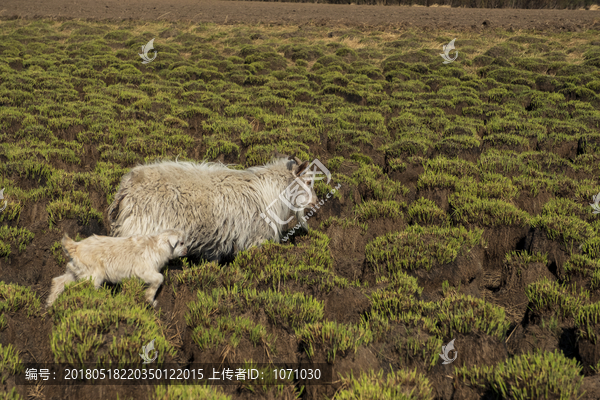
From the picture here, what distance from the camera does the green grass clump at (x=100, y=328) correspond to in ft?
10.6

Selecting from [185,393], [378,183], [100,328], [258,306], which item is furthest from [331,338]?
[378,183]

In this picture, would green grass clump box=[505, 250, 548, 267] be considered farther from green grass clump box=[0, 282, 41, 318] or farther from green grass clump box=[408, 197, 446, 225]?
green grass clump box=[0, 282, 41, 318]

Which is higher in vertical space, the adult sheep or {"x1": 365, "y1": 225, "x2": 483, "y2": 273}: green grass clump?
the adult sheep

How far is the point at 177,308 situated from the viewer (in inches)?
176

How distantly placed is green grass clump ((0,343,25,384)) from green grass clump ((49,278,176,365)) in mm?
298

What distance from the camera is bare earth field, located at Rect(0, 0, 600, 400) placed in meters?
3.47

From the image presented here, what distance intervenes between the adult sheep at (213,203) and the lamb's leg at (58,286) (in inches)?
29.4

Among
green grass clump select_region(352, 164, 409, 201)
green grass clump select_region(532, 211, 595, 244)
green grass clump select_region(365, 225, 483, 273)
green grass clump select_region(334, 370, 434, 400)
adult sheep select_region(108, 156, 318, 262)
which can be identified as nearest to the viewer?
green grass clump select_region(334, 370, 434, 400)

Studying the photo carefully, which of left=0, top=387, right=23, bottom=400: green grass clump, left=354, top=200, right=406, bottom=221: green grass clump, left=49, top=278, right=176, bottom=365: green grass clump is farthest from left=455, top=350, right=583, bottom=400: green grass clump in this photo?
left=354, top=200, right=406, bottom=221: green grass clump

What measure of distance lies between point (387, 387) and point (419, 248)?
2.67 meters

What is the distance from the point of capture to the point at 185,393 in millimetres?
2941

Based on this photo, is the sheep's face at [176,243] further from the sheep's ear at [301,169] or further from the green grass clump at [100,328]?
the sheep's ear at [301,169]

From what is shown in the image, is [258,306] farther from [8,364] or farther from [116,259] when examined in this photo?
[8,364]

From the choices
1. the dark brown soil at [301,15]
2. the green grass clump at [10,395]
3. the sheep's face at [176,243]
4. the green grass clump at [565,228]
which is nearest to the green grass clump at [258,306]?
the sheep's face at [176,243]
